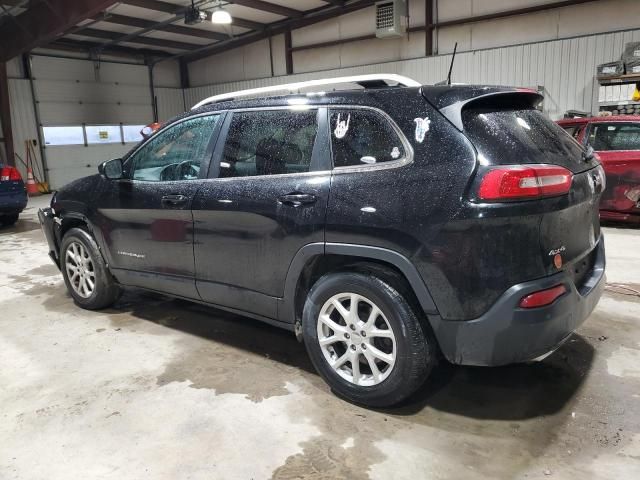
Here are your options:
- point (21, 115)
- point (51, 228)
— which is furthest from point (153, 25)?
point (51, 228)

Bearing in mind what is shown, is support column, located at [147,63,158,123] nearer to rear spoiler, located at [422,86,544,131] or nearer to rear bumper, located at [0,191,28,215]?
rear bumper, located at [0,191,28,215]

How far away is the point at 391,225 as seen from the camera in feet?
7.48

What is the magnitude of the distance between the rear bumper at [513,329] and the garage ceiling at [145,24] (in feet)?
32.5

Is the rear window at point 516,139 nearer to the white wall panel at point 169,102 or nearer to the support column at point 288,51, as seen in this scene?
→ the support column at point 288,51

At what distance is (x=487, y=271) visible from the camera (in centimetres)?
211

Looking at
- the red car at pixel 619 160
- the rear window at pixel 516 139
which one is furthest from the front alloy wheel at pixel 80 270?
the red car at pixel 619 160

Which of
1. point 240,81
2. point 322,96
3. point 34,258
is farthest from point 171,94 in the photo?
point 322,96

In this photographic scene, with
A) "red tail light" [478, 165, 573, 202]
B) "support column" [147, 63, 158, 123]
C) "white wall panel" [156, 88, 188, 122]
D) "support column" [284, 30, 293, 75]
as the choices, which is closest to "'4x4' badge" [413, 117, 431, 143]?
"red tail light" [478, 165, 573, 202]

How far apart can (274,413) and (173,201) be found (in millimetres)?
1512

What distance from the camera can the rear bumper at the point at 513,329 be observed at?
83.0 inches

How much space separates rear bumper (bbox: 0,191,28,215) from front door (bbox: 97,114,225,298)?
542cm

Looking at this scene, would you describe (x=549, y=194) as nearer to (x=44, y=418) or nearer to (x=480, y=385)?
(x=480, y=385)

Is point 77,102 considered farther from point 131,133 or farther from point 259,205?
point 259,205

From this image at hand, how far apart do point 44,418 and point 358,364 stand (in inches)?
64.8
